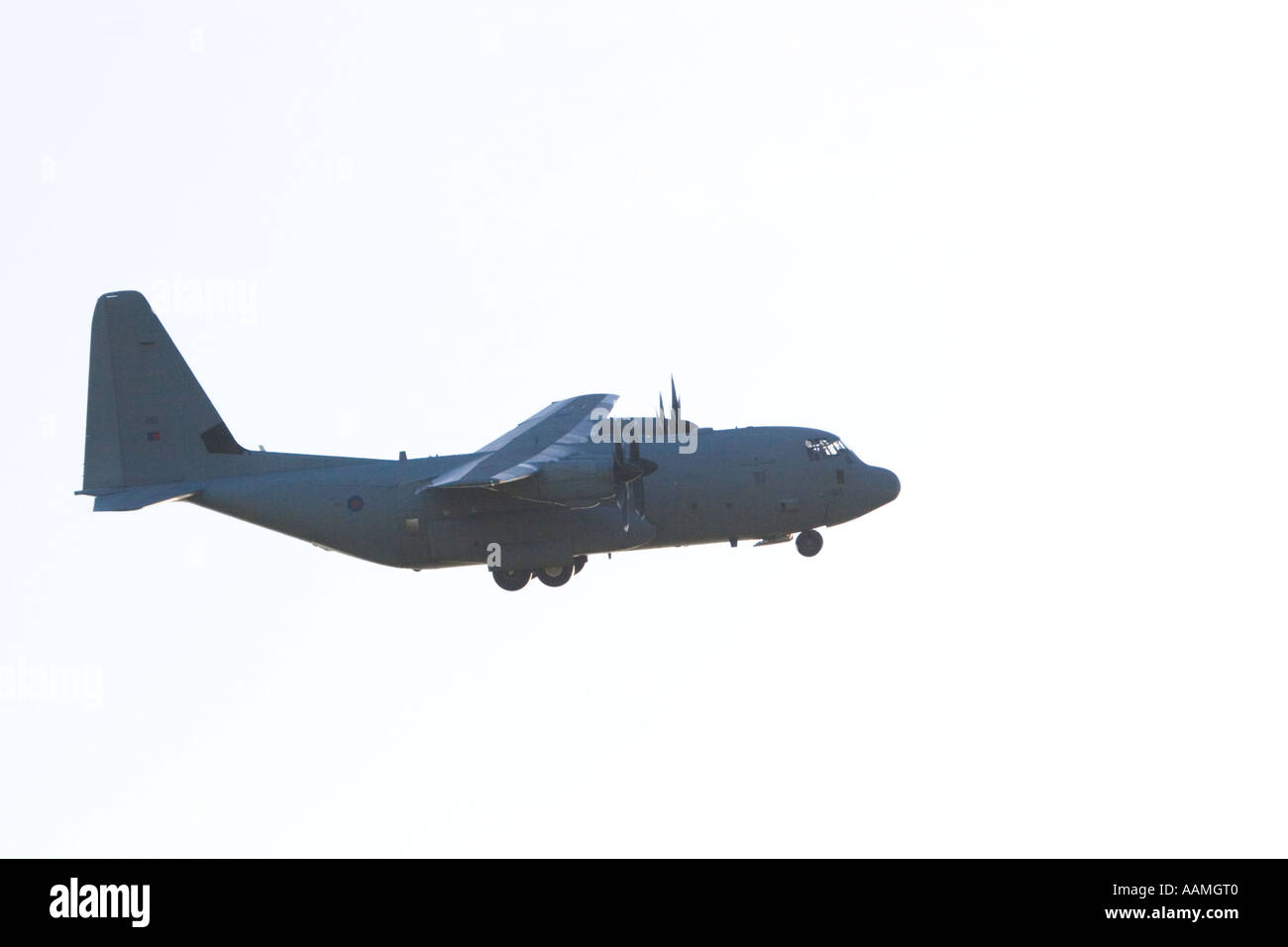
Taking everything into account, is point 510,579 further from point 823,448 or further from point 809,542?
point 823,448

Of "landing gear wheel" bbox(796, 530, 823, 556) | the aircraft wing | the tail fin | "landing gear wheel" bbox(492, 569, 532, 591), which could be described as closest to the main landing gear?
"landing gear wheel" bbox(492, 569, 532, 591)

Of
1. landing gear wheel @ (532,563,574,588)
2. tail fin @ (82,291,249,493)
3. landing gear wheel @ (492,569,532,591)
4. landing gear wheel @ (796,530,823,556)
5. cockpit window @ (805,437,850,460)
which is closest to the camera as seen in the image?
landing gear wheel @ (492,569,532,591)

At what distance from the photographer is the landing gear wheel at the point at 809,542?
155 feet

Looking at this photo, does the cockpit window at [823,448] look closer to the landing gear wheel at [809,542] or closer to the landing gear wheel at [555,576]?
the landing gear wheel at [809,542]

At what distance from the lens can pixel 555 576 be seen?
152 ft

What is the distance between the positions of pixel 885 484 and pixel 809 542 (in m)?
2.48

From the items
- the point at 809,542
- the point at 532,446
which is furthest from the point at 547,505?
the point at 809,542

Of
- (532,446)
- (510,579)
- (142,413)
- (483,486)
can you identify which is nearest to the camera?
(483,486)

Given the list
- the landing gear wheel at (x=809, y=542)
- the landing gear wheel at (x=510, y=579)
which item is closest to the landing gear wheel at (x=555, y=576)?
the landing gear wheel at (x=510, y=579)

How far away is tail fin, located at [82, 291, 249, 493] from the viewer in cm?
4672

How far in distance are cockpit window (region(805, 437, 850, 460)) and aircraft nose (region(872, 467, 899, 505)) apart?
1.02 meters

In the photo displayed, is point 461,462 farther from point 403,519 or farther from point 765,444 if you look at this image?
point 765,444

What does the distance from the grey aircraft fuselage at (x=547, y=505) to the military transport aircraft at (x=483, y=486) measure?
4cm

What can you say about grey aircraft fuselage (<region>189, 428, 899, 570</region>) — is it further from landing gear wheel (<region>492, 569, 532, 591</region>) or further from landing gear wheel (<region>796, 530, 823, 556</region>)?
landing gear wheel (<region>492, 569, 532, 591</region>)
